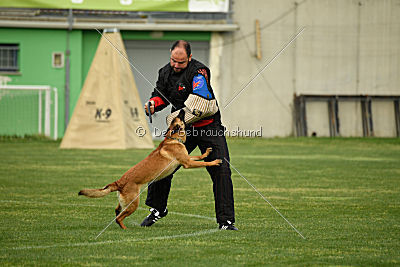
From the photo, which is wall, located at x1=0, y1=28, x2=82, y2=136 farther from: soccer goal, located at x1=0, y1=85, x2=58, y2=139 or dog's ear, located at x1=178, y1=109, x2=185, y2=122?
dog's ear, located at x1=178, y1=109, x2=185, y2=122

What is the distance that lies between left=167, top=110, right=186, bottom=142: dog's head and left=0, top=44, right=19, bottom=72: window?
847 inches

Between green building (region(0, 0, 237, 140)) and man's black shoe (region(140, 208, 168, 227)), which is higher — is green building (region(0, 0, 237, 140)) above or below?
above

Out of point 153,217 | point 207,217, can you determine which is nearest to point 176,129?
point 153,217

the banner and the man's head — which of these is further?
the banner

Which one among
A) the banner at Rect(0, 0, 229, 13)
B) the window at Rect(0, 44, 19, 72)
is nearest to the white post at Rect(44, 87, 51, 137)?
the window at Rect(0, 44, 19, 72)

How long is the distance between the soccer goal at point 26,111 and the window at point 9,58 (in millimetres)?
1505

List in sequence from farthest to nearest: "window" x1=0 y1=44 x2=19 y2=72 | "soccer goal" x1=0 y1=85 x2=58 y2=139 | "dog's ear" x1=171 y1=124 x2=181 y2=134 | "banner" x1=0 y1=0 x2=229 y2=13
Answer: "window" x1=0 y1=44 x2=19 y2=72
"soccer goal" x1=0 y1=85 x2=58 y2=139
"banner" x1=0 y1=0 x2=229 y2=13
"dog's ear" x1=171 y1=124 x2=181 y2=134

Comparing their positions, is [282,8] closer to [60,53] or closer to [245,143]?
[245,143]

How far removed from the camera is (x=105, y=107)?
70.0ft

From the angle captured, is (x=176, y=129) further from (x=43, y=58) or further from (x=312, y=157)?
(x=43, y=58)

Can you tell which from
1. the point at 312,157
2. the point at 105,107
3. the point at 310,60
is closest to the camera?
the point at 312,157

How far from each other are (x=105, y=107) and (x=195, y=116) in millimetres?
13629

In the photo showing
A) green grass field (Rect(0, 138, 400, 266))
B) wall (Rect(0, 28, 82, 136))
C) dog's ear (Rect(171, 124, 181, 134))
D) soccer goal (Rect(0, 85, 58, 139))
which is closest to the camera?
green grass field (Rect(0, 138, 400, 266))

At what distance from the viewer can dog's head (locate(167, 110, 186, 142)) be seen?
8141 millimetres
